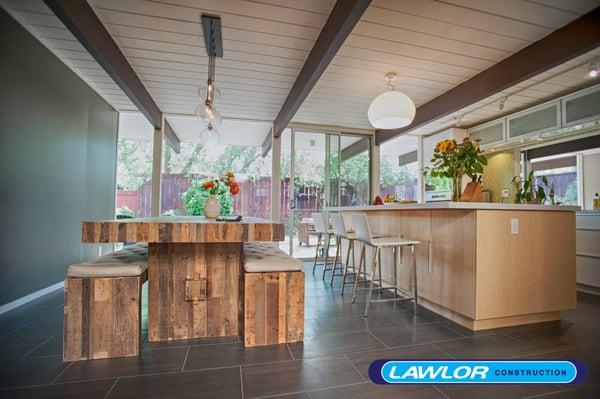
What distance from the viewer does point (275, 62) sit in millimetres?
2889

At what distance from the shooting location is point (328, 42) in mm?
2215

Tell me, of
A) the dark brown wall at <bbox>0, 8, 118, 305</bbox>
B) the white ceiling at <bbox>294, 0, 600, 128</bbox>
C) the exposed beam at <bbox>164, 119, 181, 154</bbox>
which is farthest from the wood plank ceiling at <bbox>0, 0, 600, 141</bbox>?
the exposed beam at <bbox>164, 119, 181, 154</bbox>

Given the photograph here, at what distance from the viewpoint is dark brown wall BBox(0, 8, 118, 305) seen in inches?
92.7

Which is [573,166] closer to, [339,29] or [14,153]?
[339,29]

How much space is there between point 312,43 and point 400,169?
4.62 m

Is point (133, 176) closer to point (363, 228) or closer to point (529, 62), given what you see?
point (363, 228)

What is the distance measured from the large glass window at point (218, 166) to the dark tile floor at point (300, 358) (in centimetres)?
314

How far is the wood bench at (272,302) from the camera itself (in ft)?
5.88

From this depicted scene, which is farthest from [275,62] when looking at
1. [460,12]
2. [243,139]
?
[243,139]

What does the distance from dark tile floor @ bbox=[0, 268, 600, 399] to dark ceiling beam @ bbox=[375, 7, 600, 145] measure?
7.17ft

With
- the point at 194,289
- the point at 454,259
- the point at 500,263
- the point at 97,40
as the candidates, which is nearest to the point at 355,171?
the point at 454,259

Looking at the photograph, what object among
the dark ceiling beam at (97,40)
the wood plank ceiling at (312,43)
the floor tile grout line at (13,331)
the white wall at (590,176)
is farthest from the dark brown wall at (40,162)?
the white wall at (590,176)

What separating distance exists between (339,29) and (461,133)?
3899 millimetres

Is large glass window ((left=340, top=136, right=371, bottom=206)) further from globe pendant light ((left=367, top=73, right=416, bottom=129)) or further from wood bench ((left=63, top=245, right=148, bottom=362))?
wood bench ((left=63, top=245, right=148, bottom=362))
